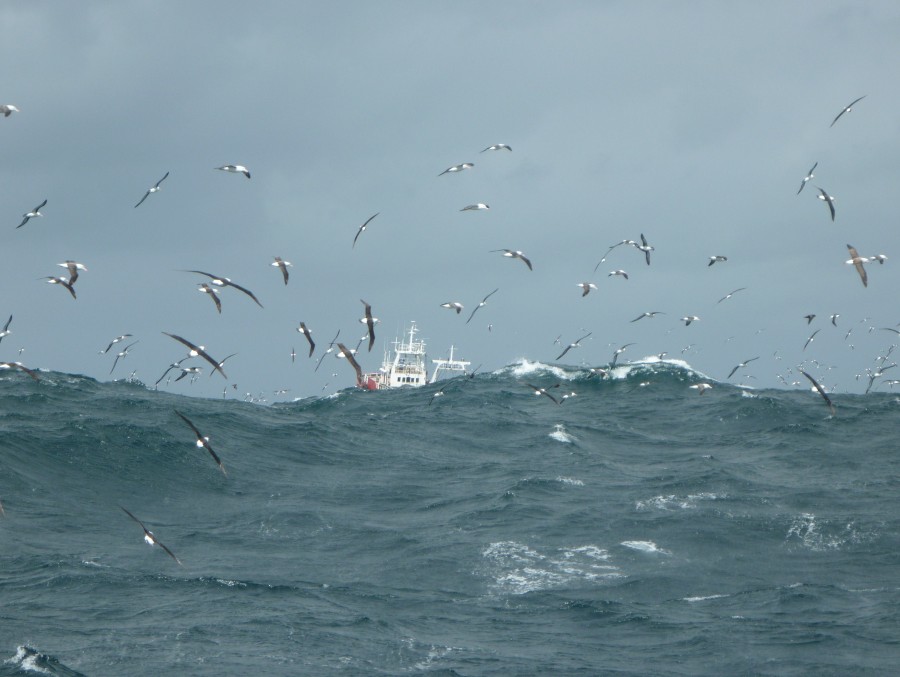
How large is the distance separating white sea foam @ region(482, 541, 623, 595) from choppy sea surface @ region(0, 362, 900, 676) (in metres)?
0.11

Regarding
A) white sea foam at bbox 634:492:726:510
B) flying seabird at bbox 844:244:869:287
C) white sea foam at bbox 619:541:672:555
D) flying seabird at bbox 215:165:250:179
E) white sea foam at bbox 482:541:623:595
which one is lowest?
white sea foam at bbox 482:541:623:595

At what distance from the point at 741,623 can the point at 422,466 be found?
70.4 feet

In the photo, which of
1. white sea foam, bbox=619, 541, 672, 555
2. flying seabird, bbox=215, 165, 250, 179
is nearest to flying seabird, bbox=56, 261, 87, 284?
flying seabird, bbox=215, 165, 250, 179

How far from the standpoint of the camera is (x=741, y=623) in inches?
1127

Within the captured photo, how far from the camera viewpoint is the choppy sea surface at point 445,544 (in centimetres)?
2650

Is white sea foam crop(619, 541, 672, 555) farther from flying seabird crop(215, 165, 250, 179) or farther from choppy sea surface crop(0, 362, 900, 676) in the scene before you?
flying seabird crop(215, 165, 250, 179)

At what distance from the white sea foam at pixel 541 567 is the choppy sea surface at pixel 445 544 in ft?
0.36

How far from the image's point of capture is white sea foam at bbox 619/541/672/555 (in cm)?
3491

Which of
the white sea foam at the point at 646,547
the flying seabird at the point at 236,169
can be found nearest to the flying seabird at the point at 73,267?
the flying seabird at the point at 236,169

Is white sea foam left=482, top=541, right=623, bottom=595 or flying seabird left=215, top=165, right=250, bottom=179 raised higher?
flying seabird left=215, top=165, right=250, bottom=179

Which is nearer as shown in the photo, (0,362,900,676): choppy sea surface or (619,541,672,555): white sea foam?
(0,362,900,676): choppy sea surface

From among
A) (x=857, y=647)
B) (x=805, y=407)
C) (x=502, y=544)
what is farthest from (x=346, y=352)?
(x=805, y=407)

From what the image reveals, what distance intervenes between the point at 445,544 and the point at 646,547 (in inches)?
268

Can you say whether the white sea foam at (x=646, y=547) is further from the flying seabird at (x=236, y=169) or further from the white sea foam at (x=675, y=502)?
the flying seabird at (x=236, y=169)
